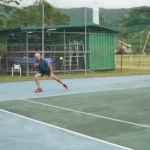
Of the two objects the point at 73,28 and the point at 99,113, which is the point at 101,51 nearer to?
the point at 73,28

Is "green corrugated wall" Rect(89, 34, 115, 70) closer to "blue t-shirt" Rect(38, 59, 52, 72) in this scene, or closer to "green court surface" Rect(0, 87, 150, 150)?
"blue t-shirt" Rect(38, 59, 52, 72)

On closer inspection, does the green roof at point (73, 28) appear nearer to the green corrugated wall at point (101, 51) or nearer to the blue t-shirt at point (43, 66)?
the green corrugated wall at point (101, 51)

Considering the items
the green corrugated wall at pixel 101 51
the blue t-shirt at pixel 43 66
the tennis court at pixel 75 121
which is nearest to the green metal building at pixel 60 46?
the green corrugated wall at pixel 101 51

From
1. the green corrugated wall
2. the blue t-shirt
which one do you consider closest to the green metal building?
the green corrugated wall

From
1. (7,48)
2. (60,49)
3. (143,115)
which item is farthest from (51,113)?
(7,48)

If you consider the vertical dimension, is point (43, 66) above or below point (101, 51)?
below

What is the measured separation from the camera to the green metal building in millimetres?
18781

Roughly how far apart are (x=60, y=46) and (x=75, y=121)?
12.9m

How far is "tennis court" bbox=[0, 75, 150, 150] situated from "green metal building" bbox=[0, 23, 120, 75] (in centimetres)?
780

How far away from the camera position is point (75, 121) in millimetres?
6977

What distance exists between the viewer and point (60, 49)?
1967 centimetres

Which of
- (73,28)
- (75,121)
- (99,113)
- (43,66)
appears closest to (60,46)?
(73,28)

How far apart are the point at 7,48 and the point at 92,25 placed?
4817 millimetres

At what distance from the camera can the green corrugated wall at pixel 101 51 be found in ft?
68.1
